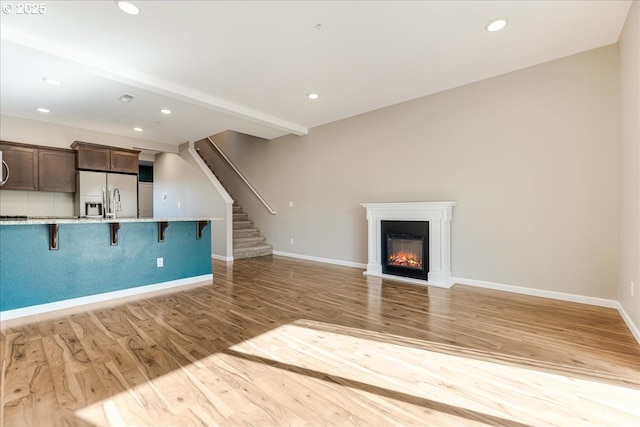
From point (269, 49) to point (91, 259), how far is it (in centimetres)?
308

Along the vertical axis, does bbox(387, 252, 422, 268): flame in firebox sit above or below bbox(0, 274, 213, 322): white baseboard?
above

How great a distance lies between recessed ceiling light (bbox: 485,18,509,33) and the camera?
8.57 feet

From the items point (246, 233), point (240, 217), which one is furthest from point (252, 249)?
point (240, 217)

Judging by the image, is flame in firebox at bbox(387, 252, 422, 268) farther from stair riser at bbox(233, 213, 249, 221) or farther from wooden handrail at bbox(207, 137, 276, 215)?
stair riser at bbox(233, 213, 249, 221)

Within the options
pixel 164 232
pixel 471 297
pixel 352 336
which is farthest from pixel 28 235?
pixel 471 297

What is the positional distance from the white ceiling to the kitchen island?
1.72 meters

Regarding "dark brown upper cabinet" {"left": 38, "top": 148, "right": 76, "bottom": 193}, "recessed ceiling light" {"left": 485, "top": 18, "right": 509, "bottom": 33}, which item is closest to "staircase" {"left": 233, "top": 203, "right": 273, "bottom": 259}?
"dark brown upper cabinet" {"left": 38, "top": 148, "right": 76, "bottom": 193}

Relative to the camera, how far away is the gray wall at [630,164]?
2.28m

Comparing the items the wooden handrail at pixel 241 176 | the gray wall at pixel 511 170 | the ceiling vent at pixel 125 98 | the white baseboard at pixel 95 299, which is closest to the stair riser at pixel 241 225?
the wooden handrail at pixel 241 176

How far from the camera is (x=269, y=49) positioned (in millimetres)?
3025

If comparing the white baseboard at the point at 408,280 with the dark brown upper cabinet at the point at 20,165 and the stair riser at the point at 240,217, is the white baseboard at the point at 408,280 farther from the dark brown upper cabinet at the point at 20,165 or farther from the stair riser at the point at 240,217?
the dark brown upper cabinet at the point at 20,165

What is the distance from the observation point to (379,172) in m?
4.95

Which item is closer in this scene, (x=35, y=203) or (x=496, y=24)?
(x=496, y=24)

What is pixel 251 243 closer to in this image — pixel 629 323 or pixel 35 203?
pixel 35 203
